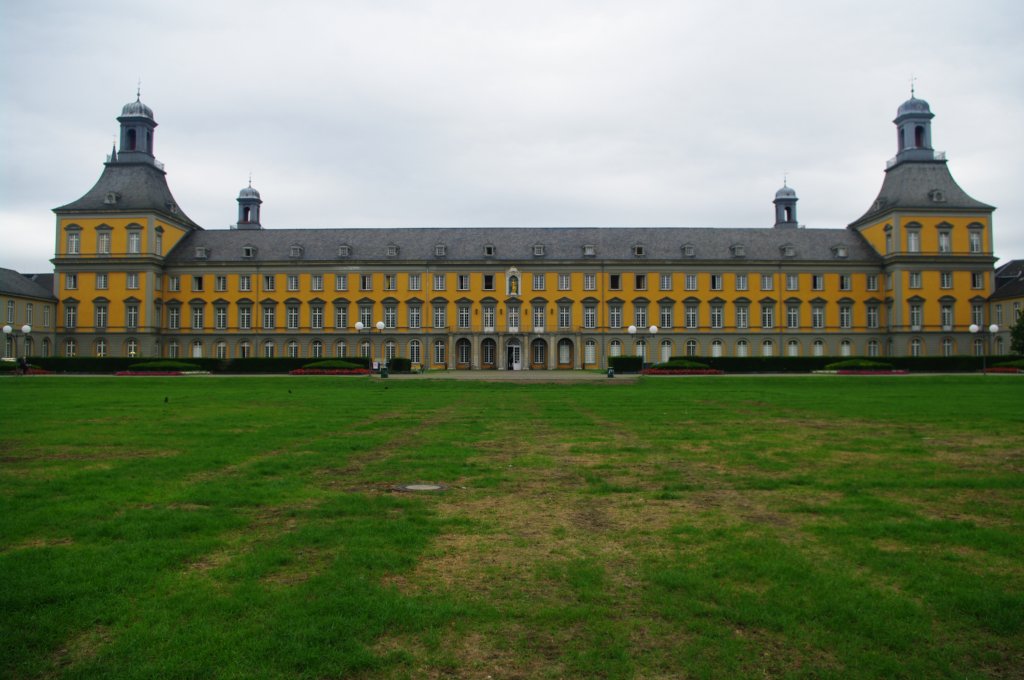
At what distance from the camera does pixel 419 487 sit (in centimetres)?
926

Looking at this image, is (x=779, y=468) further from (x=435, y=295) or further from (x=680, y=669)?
(x=435, y=295)

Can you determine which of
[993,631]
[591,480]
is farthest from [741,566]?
[591,480]

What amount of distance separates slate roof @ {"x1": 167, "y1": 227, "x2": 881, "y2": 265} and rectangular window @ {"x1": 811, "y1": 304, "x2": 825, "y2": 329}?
4786 mm

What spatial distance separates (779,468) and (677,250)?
60891mm

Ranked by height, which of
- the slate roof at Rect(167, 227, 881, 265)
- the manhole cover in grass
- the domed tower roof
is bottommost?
the manhole cover in grass

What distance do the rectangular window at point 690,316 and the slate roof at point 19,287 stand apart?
193ft

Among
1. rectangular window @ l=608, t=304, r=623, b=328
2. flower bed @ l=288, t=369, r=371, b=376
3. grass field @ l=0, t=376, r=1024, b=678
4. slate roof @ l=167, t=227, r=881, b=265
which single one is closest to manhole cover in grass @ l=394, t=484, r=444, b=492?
grass field @ l=0, t=376, r=1024, b=678

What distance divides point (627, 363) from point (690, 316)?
59.6 feet

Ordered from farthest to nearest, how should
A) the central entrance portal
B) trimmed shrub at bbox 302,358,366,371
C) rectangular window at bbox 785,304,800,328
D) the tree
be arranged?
rectangular window at bbox 785,304,800,328 < the central entrance portal < the tree < trimmed shrub at bbox 302,358,366,371

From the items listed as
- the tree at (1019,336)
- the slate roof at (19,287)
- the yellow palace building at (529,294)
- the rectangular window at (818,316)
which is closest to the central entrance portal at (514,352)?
the yellow palace building at (529,294)

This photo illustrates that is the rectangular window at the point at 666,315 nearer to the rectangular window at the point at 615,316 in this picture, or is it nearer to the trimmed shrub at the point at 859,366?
the rectangular window at the point at 615,316

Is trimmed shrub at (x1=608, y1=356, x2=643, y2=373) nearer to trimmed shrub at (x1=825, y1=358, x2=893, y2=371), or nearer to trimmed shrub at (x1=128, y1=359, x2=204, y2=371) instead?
trimmed shrub at (x1=825, y1=358, x2=893, y2=371)

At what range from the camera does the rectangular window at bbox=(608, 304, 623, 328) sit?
2685 inches

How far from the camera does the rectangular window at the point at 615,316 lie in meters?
68.2
